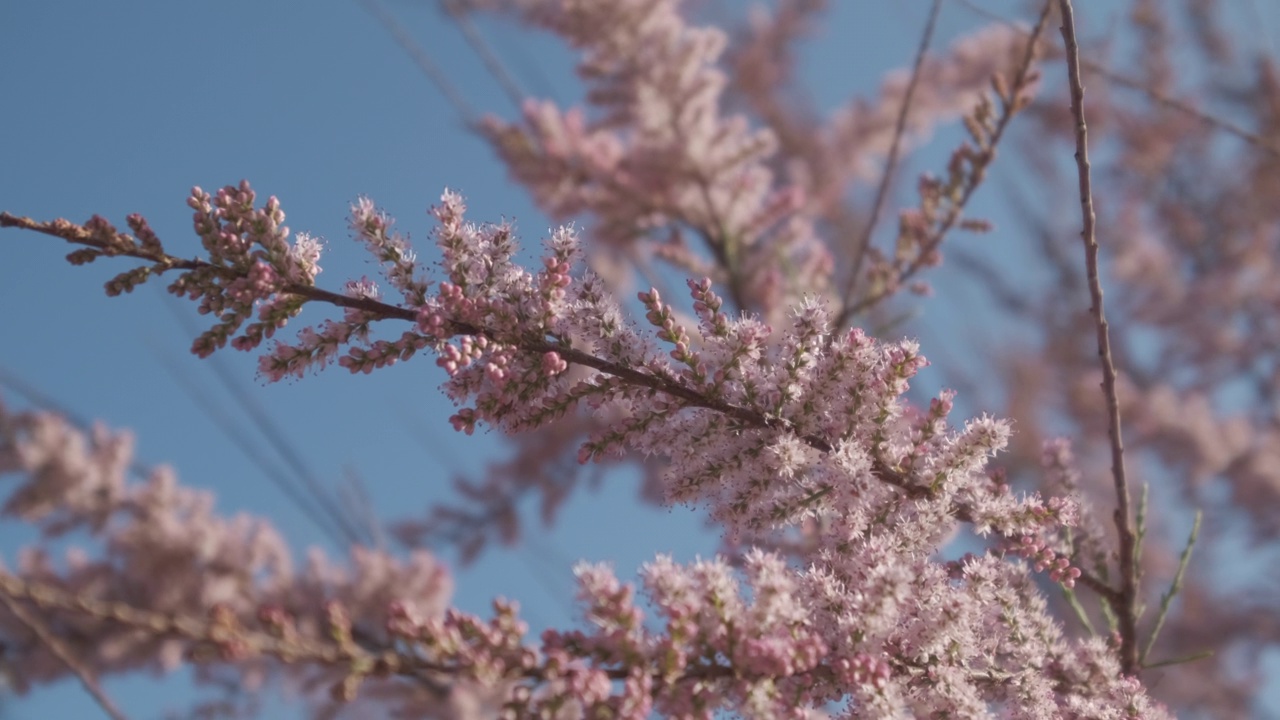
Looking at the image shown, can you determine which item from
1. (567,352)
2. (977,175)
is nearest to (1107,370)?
(567,352)

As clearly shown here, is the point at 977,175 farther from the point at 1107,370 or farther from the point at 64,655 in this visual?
the point at 64,655

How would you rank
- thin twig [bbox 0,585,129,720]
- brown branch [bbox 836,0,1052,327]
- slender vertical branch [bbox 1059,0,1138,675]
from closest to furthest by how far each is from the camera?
thin twig [bbox 0,585,129,720] < slender vertical branch [bbox 1059,0,1138,675] < brown branch [bbox 836,0,1052,327]

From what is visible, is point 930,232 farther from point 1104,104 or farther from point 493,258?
point 1104,104

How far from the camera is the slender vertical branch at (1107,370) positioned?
1.18 m

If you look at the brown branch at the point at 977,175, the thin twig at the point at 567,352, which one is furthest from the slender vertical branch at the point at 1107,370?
the brown branch at the point at 977,175

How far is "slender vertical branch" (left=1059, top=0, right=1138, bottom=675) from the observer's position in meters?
1.18

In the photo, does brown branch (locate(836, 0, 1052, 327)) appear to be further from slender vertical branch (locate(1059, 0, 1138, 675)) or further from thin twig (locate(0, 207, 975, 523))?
thin twig (locate(0, 207, 975, 523))

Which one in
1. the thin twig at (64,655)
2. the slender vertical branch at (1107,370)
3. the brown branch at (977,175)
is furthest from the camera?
the brown branch at (977,175)

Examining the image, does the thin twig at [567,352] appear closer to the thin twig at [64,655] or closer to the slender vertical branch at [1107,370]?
the slender vertical branch at [1107,370]

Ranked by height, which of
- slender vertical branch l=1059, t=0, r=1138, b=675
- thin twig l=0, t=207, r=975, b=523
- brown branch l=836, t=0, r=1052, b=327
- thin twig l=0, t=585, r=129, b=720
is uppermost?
brown branch l=836, t=0, r=1052, b=327

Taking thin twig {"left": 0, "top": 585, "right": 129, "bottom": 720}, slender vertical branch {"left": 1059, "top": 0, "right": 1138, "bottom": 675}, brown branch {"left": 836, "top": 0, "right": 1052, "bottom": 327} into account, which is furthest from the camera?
brown branch {"left": 836, "top": 0, "right": 1052, "bottom": 327}

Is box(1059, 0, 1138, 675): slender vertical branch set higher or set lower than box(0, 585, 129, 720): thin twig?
higher

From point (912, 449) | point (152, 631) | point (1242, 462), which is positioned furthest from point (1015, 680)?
point (1242, 462)

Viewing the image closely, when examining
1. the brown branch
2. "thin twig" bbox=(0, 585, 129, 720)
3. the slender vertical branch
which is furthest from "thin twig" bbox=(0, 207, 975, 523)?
the brown branch
